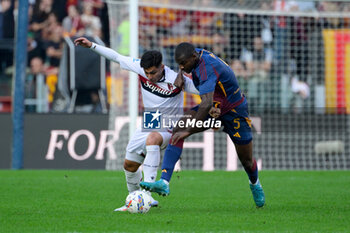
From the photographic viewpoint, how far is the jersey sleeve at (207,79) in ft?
23.2

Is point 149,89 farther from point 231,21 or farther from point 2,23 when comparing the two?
point 2,23

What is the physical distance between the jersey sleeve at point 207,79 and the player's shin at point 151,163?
837 mm

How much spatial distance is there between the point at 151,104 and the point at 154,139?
0.50 m

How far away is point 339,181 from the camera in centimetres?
1138

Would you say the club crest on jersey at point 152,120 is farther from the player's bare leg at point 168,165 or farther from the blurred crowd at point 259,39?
the blurred crowd at point 259,39

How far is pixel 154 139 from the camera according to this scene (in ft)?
24.6

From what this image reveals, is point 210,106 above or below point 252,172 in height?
above

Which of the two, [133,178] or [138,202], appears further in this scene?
[133,178]

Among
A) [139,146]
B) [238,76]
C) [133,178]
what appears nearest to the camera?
[139,146]

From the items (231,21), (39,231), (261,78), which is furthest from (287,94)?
(39,231)

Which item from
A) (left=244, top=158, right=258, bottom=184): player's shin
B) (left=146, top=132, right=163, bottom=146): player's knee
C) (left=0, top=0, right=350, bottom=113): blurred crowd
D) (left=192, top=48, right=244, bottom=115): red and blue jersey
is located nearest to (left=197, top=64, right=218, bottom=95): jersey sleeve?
(left=192, top=48, right=244, bottom=115): red and blue jersey

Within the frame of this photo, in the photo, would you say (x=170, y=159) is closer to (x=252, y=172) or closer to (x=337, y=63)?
(x=252, y=172)

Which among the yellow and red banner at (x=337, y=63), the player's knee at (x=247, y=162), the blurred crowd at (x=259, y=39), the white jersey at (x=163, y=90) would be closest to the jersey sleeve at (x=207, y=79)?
the white jersey at (x=163, y=90)

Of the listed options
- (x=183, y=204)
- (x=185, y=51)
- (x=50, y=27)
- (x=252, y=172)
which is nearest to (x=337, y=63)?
(x=50, y=27)
